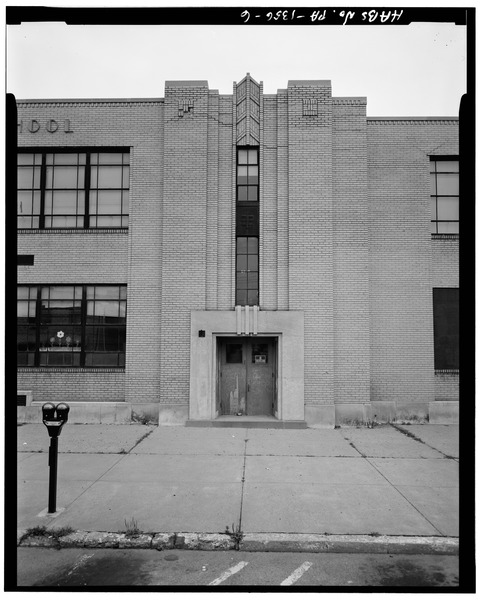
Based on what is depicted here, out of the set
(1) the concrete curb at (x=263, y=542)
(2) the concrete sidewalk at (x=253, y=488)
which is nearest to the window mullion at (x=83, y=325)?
(2) the concrete sidewalk at (x=253, y=488)

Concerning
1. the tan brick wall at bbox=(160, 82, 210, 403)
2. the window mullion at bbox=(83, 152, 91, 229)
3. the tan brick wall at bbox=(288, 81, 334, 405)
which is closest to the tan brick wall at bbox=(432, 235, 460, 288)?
the tan brick wall at bbox=(288, 81, 334, 405)

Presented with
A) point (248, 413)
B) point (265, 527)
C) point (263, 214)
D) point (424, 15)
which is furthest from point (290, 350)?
point (424, 15)

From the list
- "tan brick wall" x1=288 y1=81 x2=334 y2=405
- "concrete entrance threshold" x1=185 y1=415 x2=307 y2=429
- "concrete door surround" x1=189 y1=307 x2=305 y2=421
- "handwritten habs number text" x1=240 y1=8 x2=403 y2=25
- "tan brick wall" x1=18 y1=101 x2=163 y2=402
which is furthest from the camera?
"tan brick wall" x1=18 y1=101 x2=163 y2=402

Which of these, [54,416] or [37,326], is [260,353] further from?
[54,416]

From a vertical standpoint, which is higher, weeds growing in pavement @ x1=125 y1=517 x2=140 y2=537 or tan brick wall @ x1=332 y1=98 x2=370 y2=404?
tan brick wall @ x1=332 y1=98 x2=370 y2=404

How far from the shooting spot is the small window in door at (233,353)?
448 inches

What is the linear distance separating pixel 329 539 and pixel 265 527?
769 millimetres

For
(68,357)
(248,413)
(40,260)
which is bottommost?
(248,413)

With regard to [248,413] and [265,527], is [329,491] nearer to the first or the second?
[265,527]

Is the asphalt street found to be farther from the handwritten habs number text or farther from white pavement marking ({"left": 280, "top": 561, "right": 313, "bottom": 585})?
the handwritten habs number text

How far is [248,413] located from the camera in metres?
11.2

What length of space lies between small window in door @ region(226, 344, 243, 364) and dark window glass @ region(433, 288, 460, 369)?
571 centimetres

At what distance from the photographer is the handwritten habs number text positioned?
283 cm

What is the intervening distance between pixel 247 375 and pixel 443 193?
26.4 feet
